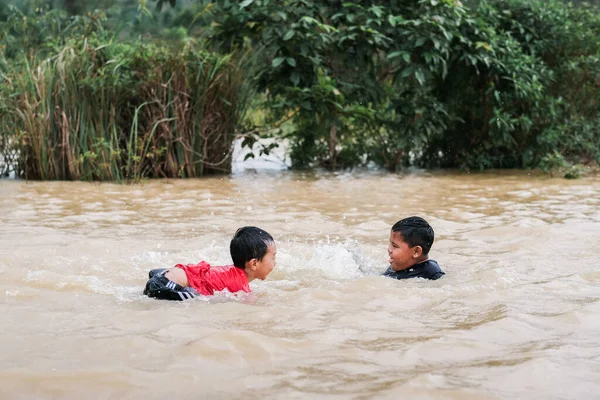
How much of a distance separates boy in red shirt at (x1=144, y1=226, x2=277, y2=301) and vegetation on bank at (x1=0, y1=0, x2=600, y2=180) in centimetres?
499

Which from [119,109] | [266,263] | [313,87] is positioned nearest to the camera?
[266,263]

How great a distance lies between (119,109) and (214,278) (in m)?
5.75

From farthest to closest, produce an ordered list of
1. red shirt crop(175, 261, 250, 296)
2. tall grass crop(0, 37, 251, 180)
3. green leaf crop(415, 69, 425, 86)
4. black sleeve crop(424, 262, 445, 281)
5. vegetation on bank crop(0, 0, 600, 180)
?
green leaf crop(415, 69, 425, 86) < vegetation on bank crop(0, 0, 600, 180) < tall grass crop(0, 37, 251, 180) < black sleeve crop(424, 262, 445, 281) < red shirt crop(175, 261, 250, 296)

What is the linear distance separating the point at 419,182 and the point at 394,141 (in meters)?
1.35

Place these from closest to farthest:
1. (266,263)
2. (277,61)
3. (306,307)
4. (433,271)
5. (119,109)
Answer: (306,307) < (266,263) < (433,271) < (119,109) < (277,61)

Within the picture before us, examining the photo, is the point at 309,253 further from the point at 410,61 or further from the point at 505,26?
the point at 505,26

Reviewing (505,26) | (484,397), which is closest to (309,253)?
(484,397)

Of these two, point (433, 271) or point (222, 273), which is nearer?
point (222, 273)

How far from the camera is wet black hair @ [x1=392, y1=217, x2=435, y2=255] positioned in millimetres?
5402

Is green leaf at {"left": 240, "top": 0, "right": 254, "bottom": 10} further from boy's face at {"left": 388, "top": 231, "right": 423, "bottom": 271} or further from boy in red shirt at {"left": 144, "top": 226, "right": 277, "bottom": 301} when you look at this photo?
boy in red shirt at {"left": 144, "top": 226, "right": 277, "bottom": 301}

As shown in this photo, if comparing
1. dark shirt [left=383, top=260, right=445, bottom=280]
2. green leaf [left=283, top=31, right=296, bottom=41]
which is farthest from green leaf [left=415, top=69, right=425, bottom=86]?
dark shirt [left=383, top=260, right=445, bottom=280]

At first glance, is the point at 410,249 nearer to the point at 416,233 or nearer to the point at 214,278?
the point at 416,233

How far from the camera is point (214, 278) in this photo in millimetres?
4793

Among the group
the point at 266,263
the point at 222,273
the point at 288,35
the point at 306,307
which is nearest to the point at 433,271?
the point at 266,263
